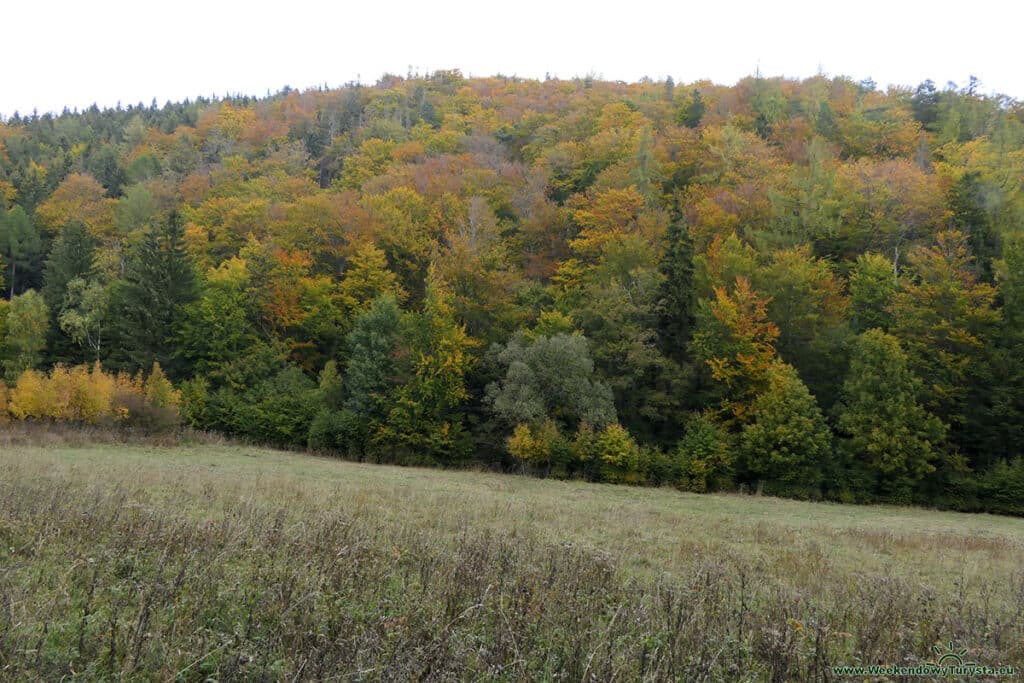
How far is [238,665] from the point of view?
143 inches

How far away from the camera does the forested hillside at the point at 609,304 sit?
33.1 metres

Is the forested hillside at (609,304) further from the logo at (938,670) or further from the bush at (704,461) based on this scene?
the logo at (938,670)

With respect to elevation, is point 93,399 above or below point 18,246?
below

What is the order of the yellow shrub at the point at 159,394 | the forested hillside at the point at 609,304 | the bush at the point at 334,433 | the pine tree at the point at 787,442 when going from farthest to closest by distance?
1. the bush at the point at 334,433
2. the yellow shrub at the point at 159,394
3. the forested hillside at the point at 609,304
4. the pine tree at the point at 787,442

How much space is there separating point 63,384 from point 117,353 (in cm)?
1299

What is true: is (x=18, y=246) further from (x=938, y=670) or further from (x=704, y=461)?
(x=938, y=670)

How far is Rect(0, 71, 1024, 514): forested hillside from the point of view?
33.1m

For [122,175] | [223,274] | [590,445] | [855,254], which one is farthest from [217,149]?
[855,254]

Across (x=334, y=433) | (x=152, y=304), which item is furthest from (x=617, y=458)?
(x=152, y=304)

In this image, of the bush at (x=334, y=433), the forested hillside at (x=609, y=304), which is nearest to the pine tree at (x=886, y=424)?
the forested hillside at (x=609, y=304)

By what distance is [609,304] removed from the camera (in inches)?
1510

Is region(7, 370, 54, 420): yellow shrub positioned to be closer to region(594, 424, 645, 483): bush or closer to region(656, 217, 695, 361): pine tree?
region(594, 424, 645, 483): bush

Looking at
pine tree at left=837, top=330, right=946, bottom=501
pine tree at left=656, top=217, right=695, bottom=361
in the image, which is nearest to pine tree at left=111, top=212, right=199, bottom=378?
pine tree at left=656, top=217, right=695, bottom=361

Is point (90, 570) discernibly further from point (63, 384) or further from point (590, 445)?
point (63, 384)
